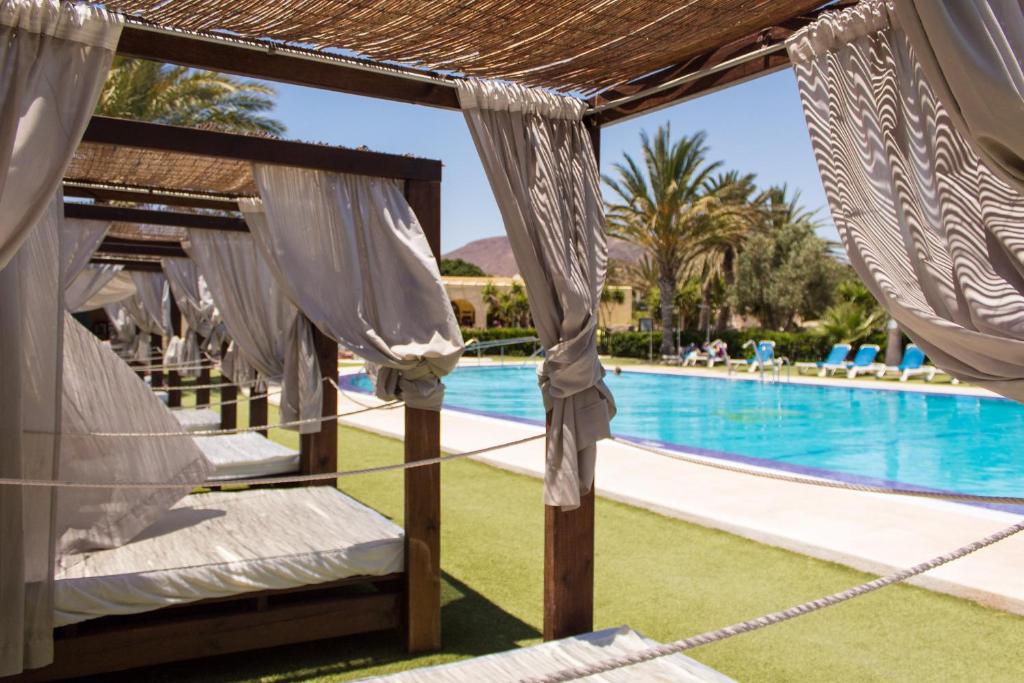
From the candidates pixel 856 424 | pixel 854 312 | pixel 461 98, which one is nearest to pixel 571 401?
pixel 461 98

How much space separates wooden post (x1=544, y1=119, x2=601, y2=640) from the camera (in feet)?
10.4

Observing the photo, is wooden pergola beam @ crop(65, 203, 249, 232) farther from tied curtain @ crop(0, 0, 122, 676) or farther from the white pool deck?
tied curtain @ crop(0, 0, 122, 676)

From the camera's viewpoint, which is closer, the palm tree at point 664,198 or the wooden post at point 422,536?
the wooden post at point 422,536

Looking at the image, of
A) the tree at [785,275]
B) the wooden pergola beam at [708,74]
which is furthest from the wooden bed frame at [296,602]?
the tree at [785,275]

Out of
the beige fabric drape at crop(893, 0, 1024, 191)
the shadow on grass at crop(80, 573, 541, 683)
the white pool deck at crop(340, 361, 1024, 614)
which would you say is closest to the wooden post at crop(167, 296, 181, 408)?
the white pool deck at crop(340, 361, 1024, 614)

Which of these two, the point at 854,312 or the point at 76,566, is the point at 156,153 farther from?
the point at 854,312

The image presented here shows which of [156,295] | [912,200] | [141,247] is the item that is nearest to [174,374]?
[156,295]

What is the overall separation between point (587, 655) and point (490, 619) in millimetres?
1230

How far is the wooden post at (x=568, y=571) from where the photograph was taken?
317cm

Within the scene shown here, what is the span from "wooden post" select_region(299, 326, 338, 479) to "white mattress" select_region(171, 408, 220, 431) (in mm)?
2793

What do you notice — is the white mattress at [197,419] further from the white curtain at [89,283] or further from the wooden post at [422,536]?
the wooden post at [422,536]

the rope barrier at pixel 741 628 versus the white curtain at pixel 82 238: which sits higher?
the white curtain at pixel 82 238

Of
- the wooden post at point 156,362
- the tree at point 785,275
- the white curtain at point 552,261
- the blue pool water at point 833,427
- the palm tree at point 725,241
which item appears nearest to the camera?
the white curtain at point 552,261

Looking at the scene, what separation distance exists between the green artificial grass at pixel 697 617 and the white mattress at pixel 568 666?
0.60 meters
